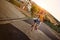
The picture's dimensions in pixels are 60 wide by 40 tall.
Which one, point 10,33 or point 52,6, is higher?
point 52,6

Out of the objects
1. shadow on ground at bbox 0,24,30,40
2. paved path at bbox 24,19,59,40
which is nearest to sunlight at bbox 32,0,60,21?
paved path at bbox 24,19,59,40

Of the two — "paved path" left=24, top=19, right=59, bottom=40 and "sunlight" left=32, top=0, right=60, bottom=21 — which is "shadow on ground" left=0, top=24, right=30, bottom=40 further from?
"sunlight" left=32, top=0, right=60, bottom=21

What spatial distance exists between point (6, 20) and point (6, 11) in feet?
0.48

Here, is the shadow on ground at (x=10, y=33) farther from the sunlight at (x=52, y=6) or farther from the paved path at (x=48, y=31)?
the sunlight at (x=52, y=6)

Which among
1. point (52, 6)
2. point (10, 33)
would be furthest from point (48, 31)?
point (10, 33)

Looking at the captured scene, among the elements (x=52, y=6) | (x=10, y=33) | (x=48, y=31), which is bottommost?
(x=10, y=33)

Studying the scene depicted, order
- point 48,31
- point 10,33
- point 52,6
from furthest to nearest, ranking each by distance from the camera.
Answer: point 52,6 → point 48,31 → point 10,33

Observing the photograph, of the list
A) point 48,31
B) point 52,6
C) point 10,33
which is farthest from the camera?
point 52,6

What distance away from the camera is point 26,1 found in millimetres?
2574

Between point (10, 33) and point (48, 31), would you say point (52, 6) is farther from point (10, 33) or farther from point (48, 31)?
point (10, 33)

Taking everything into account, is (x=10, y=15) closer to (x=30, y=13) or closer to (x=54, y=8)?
(x=30, y=13)

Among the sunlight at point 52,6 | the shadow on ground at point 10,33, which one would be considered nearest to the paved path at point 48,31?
the sunlight at point 52,6

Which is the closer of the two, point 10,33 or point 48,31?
point 10,33

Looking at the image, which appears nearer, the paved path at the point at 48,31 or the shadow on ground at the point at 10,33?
the shadow on ground at the point at 10,33
